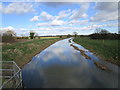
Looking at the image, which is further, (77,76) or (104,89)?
(77,76)

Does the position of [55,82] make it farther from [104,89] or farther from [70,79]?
[104,89]

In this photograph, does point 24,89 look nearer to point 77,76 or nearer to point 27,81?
point 27,81

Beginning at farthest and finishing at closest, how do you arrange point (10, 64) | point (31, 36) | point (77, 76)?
point (31, 36) → point (10, 64) → point (77, 76)

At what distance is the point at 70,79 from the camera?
6.72 m

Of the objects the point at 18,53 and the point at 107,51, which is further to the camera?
the point at 107,51

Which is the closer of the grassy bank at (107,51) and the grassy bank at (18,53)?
the grassy bank at (18,53)

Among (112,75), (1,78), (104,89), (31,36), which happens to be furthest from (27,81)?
(31,36)

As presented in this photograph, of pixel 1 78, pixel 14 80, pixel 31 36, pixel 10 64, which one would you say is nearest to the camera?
pixel 14 80

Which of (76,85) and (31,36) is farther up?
(31,36)

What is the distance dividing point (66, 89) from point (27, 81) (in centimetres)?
303

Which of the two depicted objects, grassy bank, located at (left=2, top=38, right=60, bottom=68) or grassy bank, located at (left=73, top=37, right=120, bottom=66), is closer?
grassy bank, located at (left=2, top=38, right=60, bottom=68)

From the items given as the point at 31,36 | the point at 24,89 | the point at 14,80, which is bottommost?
the point at 24,89

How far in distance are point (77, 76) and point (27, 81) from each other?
392 centimetres

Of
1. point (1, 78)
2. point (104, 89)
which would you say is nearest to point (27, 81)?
point (1, 78)
